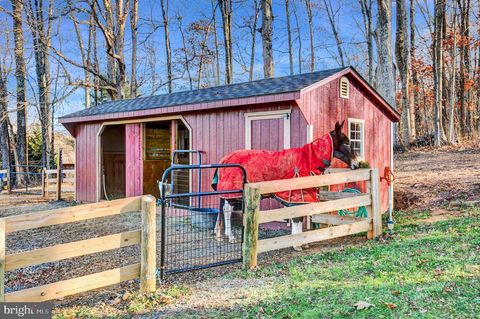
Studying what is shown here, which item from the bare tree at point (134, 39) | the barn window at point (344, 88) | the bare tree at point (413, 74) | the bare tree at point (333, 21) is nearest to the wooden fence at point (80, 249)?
the barn window at point (344, 88)

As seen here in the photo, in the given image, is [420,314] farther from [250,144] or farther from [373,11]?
[373,11]

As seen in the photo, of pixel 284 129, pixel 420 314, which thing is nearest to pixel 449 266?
pixel 420 314

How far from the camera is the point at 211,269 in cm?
508

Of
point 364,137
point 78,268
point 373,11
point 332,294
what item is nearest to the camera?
point 332,294

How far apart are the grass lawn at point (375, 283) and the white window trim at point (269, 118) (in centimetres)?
273

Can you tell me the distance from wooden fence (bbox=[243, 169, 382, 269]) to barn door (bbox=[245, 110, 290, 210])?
150cm

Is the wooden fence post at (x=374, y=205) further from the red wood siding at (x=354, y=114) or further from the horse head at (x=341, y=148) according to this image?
the red wood siding at (x=354, y=114)

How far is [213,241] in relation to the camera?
6492mm

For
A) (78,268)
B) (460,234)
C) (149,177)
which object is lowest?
(78,268)

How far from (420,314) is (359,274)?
1.13 metres

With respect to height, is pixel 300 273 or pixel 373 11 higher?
pixel 373 11

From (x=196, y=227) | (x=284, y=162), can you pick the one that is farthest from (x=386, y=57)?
(x=196, y=227)

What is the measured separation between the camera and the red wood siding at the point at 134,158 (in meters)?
10.8

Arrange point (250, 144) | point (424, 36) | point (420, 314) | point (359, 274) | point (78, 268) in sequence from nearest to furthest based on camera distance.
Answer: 1. point (420, 314)
2. point (359, 274)
3. point (78, 268)
4. point (250, 144)
5. point (424, 36)
